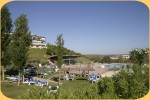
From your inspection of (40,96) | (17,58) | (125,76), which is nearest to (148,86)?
(125,76)

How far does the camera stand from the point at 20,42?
33.2 metres

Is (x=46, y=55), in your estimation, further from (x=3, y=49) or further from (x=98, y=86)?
(x=98, y=86)

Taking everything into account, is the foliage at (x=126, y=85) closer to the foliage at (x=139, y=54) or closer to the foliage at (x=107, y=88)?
the foliage at (x=107, y=88)

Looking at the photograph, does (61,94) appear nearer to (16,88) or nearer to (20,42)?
(16,88)

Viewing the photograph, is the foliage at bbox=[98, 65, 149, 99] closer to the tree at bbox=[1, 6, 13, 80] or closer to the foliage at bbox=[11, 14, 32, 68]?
the foliage at bbox=[11, 14, 32, 68]

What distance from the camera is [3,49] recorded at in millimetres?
35406

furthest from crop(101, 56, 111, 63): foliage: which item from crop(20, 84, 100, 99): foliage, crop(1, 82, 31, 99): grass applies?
crop(20, 84, 100, 99): foliage

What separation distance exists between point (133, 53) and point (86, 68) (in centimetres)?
876

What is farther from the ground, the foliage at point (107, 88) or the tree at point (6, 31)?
the tree at point (6, 31)

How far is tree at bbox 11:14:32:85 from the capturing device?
32781 mm

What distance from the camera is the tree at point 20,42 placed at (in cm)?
3278

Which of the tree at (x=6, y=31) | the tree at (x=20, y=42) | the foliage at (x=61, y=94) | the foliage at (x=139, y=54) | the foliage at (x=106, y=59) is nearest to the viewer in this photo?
the foliage at (x=61, y=94)

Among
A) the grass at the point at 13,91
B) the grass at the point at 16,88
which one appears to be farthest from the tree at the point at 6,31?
the grass at the point at 13,91

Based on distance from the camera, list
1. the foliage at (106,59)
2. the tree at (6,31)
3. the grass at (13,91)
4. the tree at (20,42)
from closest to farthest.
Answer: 1. the grass at (13,91)
2. the tree at (20,42)
3. the tree at (6,31)
4. the foliage at (106,59)
